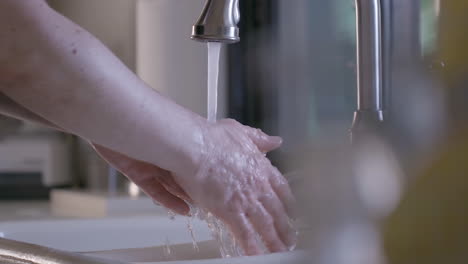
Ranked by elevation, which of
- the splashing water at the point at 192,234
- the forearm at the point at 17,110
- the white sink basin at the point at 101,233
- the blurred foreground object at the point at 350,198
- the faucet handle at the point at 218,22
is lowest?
the white sink basin at the point at 101,233

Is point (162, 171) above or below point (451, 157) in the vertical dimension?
below

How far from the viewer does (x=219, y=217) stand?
0.50m

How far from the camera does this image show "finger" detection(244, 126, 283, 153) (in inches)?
21.0

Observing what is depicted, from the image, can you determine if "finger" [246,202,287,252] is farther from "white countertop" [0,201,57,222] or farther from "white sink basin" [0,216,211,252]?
"white countertop" [0,201,57,222]

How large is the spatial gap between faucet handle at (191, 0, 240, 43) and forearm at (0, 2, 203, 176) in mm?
54

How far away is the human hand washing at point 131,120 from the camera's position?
41cm

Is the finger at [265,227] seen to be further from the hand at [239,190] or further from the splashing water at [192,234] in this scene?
the splashing water at [192,234]

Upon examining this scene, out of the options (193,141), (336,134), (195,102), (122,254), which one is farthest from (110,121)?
(195,102)

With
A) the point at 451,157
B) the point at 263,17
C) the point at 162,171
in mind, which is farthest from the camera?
the point at 263,17

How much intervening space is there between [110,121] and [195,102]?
92cm

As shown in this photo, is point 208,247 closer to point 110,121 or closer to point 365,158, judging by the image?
point 110,121

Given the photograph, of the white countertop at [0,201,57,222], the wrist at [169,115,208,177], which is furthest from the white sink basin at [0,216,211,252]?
the white countertop at [0,201,57,222]

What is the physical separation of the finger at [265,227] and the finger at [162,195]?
0.29ft

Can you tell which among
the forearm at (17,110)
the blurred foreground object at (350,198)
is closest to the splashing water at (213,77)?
the forearm at (17,110)
